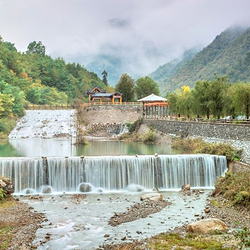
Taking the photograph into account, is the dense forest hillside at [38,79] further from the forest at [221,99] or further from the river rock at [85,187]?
the river rock at [85,187]

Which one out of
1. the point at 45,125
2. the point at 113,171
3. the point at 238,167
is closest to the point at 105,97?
the point at 45,125

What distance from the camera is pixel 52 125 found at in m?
55.2

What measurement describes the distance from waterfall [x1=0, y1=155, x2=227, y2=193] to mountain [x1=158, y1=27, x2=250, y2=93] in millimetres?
74352

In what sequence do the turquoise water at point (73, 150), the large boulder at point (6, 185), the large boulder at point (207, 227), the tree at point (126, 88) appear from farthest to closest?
1. the tree at point (126, 88)
2. the turquoise water at point (73, 150)
3. the large boulder at point (6, 185)
4. the large boulder at point (207, 227)

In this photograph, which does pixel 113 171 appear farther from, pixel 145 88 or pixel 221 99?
pixel 145 88

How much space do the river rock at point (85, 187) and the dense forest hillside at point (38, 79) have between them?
120 ft

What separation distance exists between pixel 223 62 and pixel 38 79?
199 ft

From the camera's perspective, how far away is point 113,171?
22406 mm

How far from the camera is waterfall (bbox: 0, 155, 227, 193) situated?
21.6 meters

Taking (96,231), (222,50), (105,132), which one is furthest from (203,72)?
(96,231)

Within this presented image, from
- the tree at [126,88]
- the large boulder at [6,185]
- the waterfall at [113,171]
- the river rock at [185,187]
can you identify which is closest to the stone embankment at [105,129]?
the tree at [126,88]

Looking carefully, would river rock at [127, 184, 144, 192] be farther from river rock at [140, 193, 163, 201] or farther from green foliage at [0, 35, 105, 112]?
green foliage at [0, 35, 105, 112]

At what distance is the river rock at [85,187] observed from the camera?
21.3 m

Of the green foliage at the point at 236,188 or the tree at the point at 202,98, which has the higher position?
the tree at the point at 202,98
